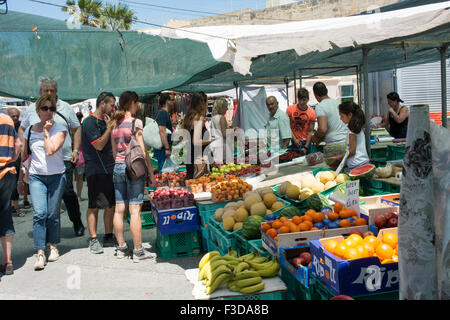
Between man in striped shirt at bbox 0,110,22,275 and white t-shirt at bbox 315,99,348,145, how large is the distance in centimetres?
425

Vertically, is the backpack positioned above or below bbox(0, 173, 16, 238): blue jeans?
above

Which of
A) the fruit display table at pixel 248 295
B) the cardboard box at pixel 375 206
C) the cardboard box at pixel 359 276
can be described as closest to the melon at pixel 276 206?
the cardboard box at pixel 375 206

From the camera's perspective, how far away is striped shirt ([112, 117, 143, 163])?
5242mm

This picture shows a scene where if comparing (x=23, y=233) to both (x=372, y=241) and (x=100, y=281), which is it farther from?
(x=372, y=241)

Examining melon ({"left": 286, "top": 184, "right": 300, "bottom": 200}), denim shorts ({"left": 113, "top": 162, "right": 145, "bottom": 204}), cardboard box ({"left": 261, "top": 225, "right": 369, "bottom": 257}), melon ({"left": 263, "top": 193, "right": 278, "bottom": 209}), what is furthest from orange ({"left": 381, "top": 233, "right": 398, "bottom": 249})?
denim shorts ({"left": 113, "top": 162, "right": 145, "bottom": 204})

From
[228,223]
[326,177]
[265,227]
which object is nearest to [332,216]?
[265,227]

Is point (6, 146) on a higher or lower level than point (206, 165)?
Answer: higher

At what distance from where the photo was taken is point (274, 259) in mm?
3486

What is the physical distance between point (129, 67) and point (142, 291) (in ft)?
9.34

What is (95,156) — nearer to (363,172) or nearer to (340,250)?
(363,172)

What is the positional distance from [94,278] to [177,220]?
4.05ft

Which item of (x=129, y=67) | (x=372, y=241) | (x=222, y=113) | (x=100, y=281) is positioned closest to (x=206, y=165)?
(x=222, y=113)

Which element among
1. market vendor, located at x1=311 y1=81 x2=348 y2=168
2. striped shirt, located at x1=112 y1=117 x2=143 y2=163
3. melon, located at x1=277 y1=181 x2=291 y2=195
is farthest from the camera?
market vendor, located at x1=311 y1=81 x2=348 y2=168

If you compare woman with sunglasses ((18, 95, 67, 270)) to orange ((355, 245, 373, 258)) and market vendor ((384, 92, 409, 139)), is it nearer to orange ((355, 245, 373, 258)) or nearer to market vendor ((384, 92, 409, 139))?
orange ((355, 245, 373, 258))
